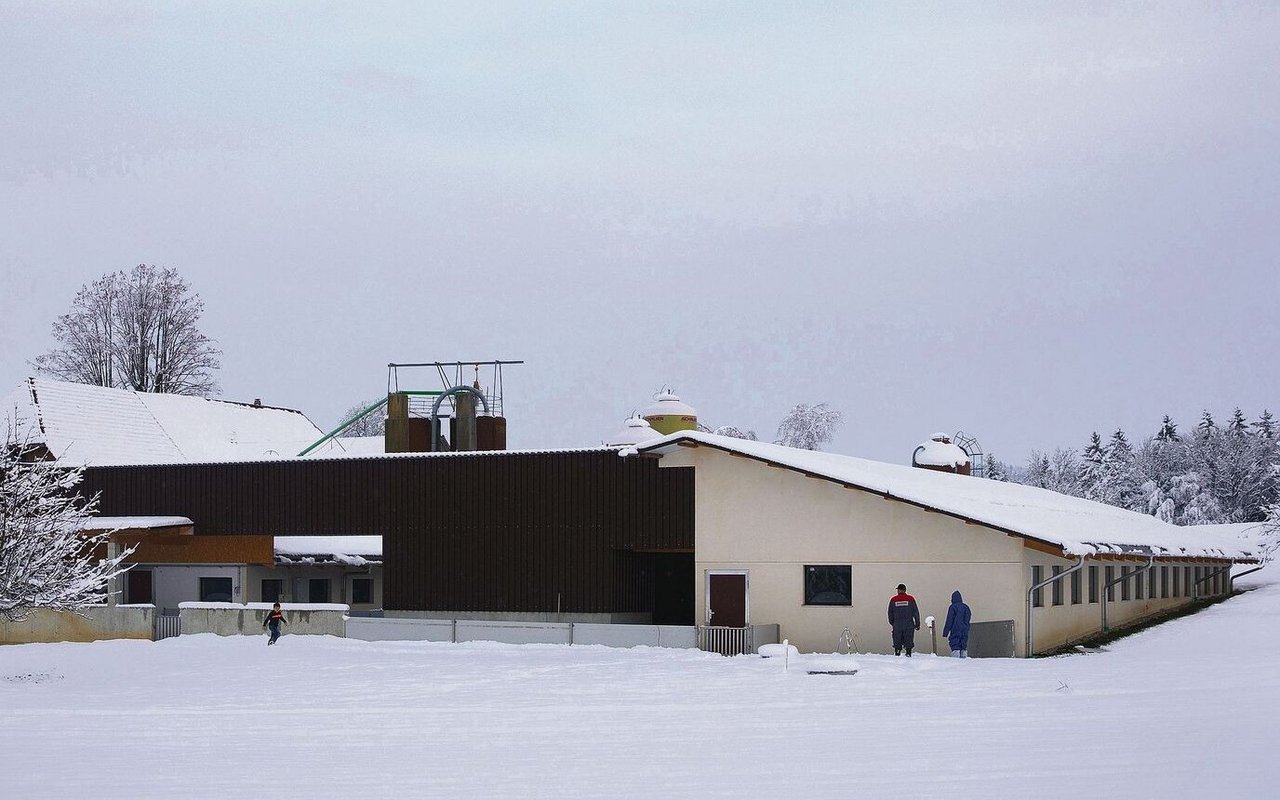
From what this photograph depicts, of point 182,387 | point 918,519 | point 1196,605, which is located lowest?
point 1196,605

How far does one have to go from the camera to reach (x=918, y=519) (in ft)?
113

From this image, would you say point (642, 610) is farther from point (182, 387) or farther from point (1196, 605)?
point (182, 387)

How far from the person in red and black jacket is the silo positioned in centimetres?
1557

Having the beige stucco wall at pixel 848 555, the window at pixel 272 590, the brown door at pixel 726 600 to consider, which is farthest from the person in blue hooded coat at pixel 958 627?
the window at pixel 272 590

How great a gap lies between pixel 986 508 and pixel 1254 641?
750 cm

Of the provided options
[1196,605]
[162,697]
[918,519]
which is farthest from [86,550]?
[1196,605]

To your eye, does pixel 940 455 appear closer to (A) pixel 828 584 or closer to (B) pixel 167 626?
(A) pixel 828 584

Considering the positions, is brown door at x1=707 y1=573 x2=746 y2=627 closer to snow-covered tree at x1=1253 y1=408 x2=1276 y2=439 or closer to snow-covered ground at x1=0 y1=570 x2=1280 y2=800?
snow-covered ground at x1=0 y1=570 x2=1280 y2=800

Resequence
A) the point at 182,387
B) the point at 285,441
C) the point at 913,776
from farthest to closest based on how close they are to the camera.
Result: the point at 182,387, the point at 285,441, the point at 913,776

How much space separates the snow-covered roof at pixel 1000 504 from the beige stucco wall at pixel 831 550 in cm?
61

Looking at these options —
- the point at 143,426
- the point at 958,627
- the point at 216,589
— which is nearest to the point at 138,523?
the point at 216,589

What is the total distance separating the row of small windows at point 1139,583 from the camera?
120 ft

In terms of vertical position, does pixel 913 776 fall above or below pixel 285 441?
below

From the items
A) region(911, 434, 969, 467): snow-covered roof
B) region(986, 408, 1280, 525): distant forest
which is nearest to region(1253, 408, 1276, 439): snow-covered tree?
region(986, 408, 1280, 525): distant forest
